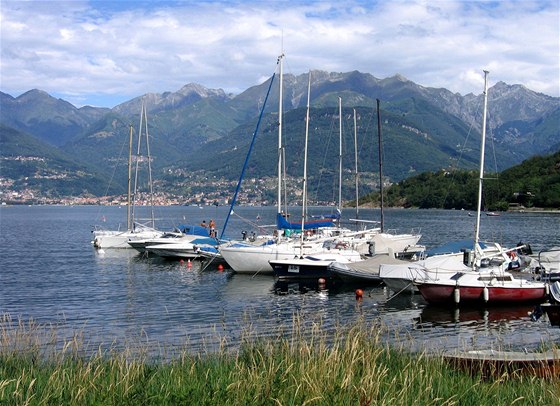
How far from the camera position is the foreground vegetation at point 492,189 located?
491 ft

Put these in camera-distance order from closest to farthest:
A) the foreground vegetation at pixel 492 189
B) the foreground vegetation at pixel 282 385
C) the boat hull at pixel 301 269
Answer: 1. the foreground vegetation at pixel 282 385
2. the boat hull at pixel 301 269
3. the foreground vegetation at pixel 492 189

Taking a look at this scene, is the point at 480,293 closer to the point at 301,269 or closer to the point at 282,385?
the point at 301,269

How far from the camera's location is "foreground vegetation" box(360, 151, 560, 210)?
491ft

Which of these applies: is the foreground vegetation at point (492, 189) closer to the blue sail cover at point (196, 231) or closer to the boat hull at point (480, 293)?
the blue sail cover at point (196, 231)

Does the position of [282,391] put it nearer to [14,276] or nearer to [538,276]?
[538,276]

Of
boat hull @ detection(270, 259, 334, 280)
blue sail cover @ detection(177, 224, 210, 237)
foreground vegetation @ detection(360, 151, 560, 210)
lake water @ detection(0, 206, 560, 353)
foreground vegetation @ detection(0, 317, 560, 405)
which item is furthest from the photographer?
foreground vegetation @ detection(360, 151, 560, 210)

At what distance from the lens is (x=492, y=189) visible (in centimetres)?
16350

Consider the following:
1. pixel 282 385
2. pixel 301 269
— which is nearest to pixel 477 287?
pixel 301 269

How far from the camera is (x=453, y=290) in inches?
1132

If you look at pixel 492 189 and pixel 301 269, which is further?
pixel 492 189

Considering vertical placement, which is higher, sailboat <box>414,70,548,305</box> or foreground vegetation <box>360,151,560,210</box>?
foreground vegetation <box>360,151,560,210</box>

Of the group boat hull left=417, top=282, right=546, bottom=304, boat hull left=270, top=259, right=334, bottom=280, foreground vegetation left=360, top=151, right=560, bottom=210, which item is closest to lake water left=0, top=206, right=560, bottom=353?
boat hull left=417, top=282, right=546, bottom=304

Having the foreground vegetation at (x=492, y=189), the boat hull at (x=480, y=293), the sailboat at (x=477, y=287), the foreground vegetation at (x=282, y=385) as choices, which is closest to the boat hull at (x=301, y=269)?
the sailboat at (x=477, y=287)

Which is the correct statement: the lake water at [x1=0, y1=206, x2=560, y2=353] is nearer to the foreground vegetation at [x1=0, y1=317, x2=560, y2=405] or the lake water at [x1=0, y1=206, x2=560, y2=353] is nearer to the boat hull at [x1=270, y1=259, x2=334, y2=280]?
the boat hull at [x1=270, y1=259, x2=334, y2=280]
